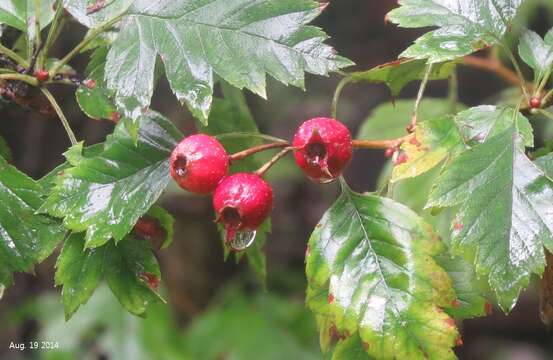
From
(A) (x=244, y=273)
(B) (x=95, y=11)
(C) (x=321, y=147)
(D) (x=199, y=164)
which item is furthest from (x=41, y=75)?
(A) (x=244, y=273)

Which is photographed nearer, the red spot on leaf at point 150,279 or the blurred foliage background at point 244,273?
the red spot on leaf at point 150,279

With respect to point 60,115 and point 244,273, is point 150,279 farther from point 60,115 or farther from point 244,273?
point 244,273

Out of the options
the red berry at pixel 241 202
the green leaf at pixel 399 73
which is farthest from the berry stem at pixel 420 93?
the red berry at pixel 241 202

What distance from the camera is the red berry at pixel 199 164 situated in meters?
0.94

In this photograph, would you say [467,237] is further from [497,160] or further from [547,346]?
[547,346]

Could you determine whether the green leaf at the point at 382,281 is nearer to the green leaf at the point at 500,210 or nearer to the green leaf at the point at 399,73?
the green leaf at the point at 500,210

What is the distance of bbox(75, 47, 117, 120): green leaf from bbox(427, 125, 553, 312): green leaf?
525 mm

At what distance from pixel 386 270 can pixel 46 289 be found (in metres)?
2.67

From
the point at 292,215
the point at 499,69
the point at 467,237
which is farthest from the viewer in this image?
the point at 292,215

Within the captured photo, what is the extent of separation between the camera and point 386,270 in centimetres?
95

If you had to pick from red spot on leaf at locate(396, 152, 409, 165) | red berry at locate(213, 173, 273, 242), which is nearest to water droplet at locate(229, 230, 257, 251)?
red berry at locate(213, 173, 273, 242)

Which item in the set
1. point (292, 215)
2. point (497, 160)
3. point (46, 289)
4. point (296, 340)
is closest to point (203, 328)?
point (296, 340)

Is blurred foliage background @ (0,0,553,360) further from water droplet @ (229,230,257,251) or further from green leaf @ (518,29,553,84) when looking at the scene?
water droplet @ (229,230,257,251)

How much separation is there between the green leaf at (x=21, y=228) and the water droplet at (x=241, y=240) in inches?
9.7
